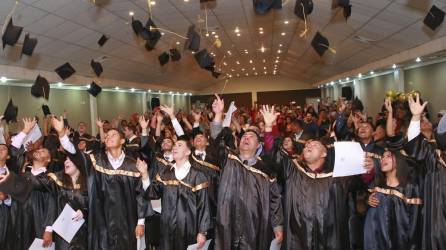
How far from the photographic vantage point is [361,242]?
5293 millimetres

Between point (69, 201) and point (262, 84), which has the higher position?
point (262, 84)

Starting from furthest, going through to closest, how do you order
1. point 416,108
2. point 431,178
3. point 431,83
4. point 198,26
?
point 431,83
point 198,26
point 431,178
point 416,108

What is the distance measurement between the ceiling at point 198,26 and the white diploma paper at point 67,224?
6.67 m

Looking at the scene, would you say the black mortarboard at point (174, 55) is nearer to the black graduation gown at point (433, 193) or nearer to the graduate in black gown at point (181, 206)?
the graduate in black gown at point (181, 206)

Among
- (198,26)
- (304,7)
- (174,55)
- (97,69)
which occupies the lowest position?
(97,69)

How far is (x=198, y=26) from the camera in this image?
17703mm

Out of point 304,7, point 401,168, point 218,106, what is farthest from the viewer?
point 304,7

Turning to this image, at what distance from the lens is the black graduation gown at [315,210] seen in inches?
183

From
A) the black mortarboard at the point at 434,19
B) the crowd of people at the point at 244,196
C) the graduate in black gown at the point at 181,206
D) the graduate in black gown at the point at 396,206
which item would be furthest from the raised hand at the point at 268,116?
the black mortarboard at the point at 434,19

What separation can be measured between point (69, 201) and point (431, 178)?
4166 mm

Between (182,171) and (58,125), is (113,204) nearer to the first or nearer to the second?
(182,171)

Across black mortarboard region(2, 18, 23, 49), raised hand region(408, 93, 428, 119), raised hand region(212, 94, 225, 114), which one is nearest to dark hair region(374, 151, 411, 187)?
raised hand region(408, 93, 428, 119)

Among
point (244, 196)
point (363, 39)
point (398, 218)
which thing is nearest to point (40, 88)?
point (244, 196)

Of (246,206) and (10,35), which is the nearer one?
(246,206)
